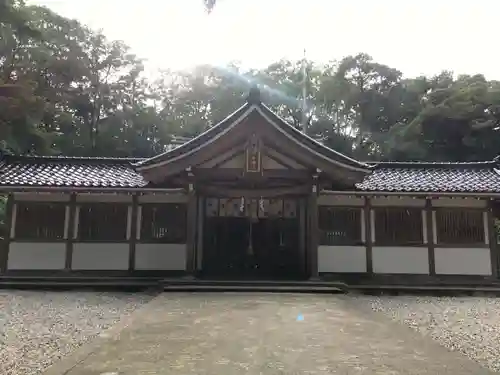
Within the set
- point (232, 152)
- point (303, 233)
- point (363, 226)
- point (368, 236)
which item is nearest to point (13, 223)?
point (232, 152)

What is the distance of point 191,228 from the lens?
11.7 m

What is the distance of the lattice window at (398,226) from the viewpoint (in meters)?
12.8

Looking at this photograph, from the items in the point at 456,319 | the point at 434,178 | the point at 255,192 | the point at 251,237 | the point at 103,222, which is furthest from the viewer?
the point at 434,178

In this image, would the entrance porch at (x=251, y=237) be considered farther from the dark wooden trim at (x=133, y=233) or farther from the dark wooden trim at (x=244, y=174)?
the dark wooden trim at (x=133, y=233)

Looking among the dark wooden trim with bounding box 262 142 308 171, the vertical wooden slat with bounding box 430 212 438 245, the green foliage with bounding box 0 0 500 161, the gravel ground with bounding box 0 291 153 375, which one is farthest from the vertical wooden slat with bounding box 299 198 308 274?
the green foliage with bounding box 0 0 500 161

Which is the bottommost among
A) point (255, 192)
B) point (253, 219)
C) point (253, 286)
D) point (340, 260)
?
point (253, 286)

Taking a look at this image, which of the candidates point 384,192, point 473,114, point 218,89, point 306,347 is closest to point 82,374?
point 306,347

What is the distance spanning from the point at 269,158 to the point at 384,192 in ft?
11.2

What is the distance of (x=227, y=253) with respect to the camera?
1308cm

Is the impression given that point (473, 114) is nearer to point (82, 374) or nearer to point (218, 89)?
point (218, 89)

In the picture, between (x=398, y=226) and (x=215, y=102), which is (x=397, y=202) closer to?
(x=398, y=226)

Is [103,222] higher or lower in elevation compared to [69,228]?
higher

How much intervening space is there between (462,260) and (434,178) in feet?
9.31

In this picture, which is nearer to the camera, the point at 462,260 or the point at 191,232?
the point at 191,232
